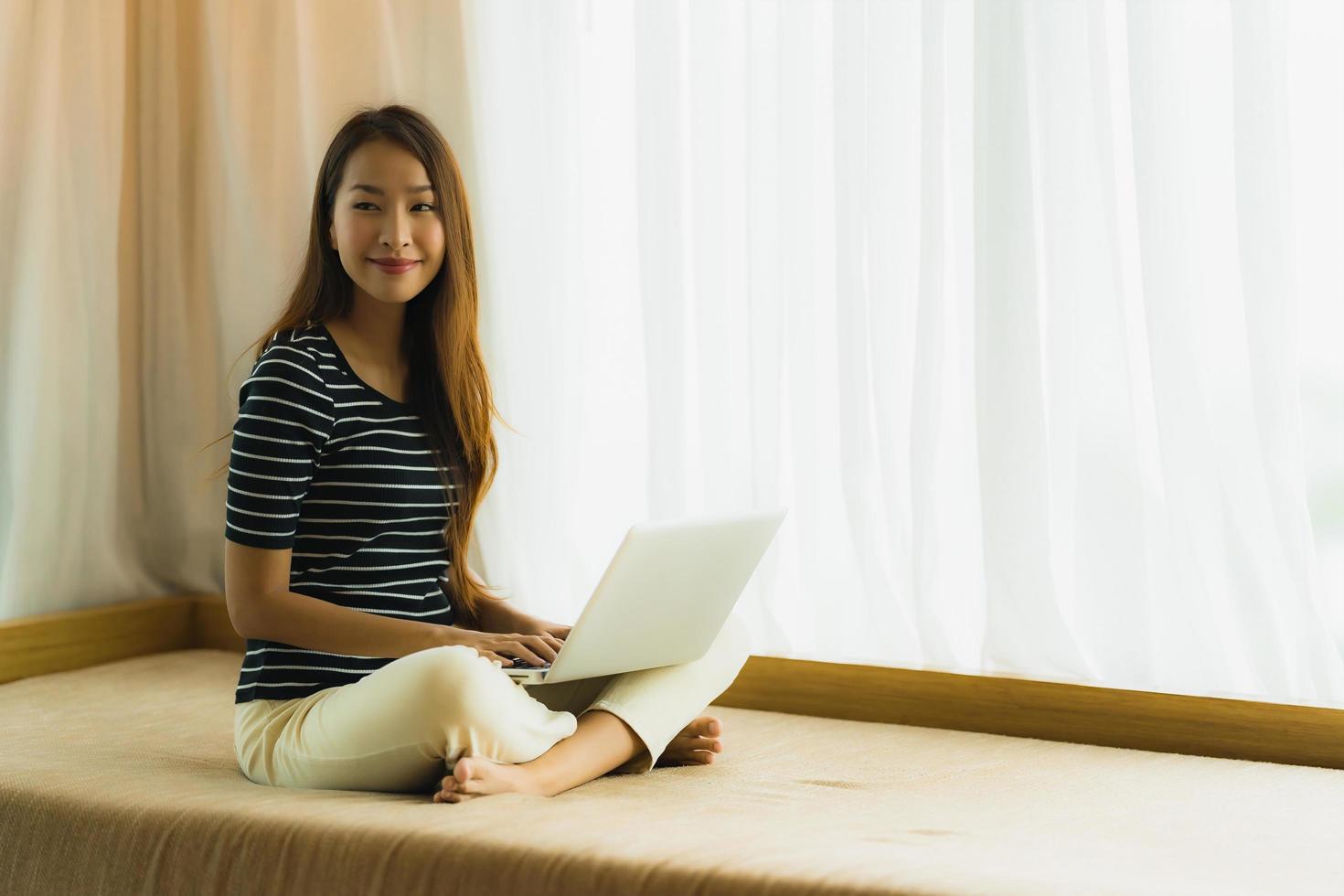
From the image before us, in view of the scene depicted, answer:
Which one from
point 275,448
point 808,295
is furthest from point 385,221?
point 808,295

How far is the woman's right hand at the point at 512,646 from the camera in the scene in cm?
141

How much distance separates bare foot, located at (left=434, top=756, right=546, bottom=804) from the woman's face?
57 centimetres

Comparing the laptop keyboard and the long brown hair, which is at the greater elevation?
the long brown hair

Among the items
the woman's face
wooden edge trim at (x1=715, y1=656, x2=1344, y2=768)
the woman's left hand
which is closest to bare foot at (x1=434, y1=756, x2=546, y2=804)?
the woman's left hand

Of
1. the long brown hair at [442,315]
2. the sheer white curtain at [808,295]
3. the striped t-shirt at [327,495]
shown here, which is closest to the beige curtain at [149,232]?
the sheer white curtain at [808,295]

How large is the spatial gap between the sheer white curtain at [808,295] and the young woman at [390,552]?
1.34ft

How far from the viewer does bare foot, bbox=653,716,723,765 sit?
1604 millimetres

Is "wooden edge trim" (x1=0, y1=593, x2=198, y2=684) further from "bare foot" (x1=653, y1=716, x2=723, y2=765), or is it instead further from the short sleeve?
"bare foot" (x1=653, y1=716, x2=723, y2=765)

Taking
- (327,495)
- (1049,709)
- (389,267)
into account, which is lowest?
(1049,709)

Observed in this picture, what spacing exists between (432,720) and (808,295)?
0.90 m

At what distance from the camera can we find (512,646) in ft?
4.65

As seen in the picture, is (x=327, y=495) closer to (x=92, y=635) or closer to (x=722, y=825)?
(x=722, y=825)

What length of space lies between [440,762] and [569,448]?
84 cm

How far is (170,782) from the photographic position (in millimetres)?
1442
